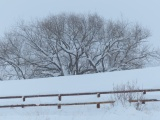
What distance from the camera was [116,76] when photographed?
91.1 ft

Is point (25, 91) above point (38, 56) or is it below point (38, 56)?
below

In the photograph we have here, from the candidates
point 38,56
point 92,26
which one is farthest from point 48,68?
point 92,26

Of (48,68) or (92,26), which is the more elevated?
(92,26)

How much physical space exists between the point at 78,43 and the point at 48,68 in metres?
4.19

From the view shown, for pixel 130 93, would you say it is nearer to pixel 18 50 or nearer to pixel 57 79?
pixel 57 79

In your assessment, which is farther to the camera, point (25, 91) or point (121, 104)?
point (25, 91)

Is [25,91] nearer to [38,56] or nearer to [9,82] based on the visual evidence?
[9,82]

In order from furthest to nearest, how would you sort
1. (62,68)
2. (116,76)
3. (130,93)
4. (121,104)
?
1. (62,68)
2. (116,76)
3. (130,93)
4. (121,104)

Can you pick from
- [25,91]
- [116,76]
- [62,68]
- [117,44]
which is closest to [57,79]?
[25,91]

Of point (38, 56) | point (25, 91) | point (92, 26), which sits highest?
point (92, 26)

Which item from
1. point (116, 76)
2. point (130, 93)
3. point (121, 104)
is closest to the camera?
point (121, 104)

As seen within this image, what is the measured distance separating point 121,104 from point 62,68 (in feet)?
80.9

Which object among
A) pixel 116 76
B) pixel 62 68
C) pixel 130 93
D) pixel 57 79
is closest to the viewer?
pixel 130 93

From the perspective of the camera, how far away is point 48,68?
3838 centimetres
